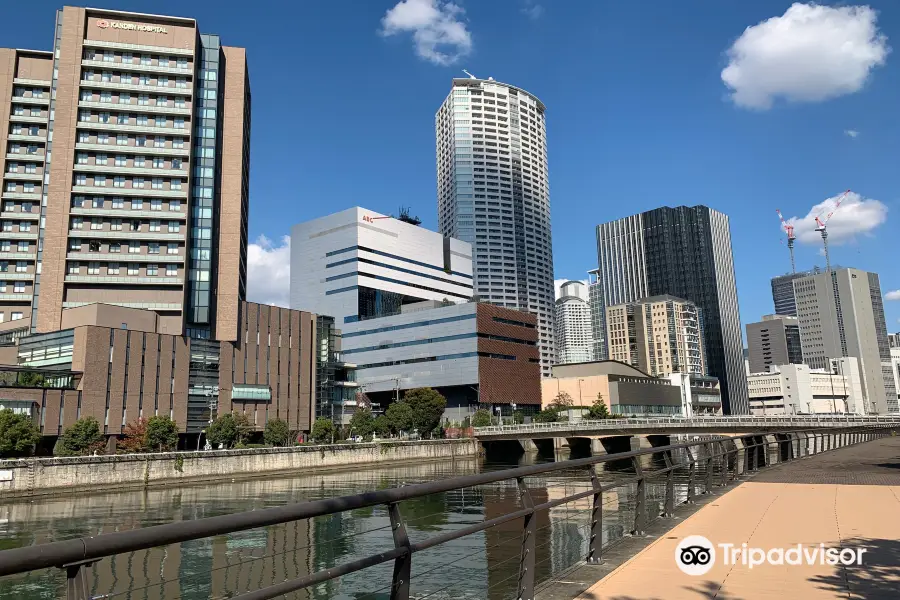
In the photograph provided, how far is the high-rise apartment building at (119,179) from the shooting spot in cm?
8731

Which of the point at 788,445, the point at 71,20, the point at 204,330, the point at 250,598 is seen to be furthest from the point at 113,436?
the point at 250,598

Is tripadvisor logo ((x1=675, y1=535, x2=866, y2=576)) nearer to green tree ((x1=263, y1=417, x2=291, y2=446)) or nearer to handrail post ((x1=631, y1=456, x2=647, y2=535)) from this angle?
handrail post ((x1=631, y1=456, x2=647, y2=535))

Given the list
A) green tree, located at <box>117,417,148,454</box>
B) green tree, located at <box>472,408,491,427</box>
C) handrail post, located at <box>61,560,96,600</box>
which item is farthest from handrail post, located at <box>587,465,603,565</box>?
green tree, located at <box>472,408,491,427</box>

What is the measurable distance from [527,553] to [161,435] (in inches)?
2841

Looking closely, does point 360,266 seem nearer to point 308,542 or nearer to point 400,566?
point 308,542

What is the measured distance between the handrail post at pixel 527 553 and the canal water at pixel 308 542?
507 mm

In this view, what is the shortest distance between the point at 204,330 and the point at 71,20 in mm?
46378

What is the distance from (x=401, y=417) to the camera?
103 m

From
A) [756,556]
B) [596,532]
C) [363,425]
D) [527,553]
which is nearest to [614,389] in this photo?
[363,425]

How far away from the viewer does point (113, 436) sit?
77.1 meters

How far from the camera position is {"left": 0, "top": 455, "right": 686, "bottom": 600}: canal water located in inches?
673

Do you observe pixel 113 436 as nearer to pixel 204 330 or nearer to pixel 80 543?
pixel 204 330

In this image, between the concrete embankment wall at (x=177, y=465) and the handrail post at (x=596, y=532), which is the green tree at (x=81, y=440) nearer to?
the concrete embankment wall at (x=177, y=465)

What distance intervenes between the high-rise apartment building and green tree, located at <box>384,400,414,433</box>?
91.2 ft
